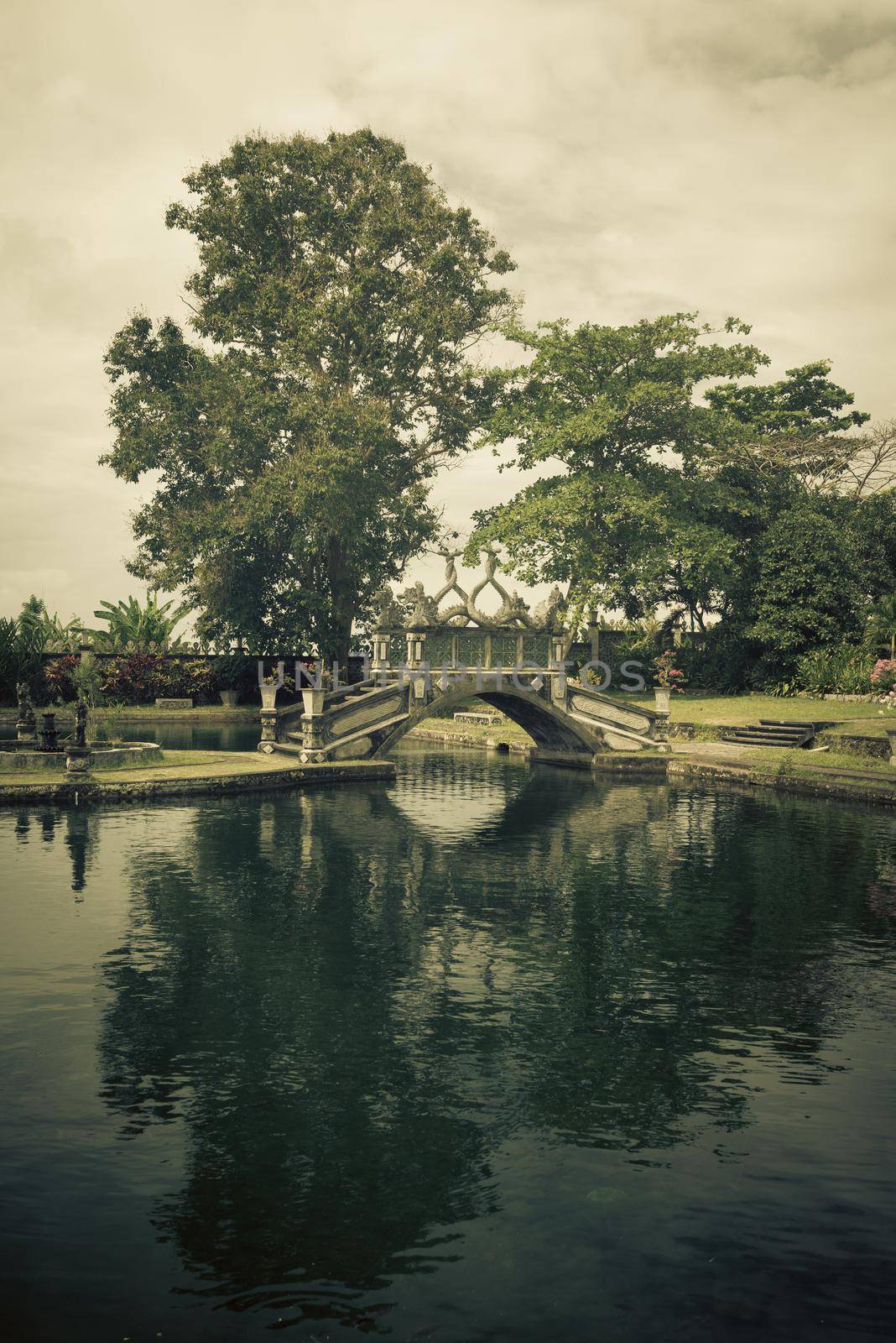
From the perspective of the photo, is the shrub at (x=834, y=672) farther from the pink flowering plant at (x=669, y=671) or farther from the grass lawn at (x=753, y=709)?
the pink flowering plant at (x=669, y=671)

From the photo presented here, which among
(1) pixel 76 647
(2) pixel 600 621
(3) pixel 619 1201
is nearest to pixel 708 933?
(3) pixel 619 1201

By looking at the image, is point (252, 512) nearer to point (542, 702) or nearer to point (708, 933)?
point (542, 702)

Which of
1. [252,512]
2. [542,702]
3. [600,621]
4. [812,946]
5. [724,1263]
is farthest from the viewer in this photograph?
[600,621]

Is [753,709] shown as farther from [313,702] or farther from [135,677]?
[135,677]

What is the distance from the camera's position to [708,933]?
45.5 ft

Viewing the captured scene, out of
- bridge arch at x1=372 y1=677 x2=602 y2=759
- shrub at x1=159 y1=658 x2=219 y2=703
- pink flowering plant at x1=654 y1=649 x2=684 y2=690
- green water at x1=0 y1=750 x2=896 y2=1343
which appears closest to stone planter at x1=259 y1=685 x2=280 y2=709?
bridge arch at x1=372 y1=677 x2=602 y2=759

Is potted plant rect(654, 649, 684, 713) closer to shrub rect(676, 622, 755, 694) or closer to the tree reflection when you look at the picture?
shrub rect(676, 622, 755, 694)

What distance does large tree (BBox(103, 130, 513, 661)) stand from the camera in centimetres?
4609

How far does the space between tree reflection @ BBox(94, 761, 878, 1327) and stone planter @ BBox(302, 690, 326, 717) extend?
9213 mm

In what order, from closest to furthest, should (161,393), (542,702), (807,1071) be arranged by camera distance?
(807,1071) < (542,702) < (161,393)

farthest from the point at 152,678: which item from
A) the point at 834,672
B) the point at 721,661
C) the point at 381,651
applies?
the point at 834,672

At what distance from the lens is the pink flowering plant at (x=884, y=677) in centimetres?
3556

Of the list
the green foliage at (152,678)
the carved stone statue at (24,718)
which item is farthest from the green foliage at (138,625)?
the carved stone statue at (24,718)

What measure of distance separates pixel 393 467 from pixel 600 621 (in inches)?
469
